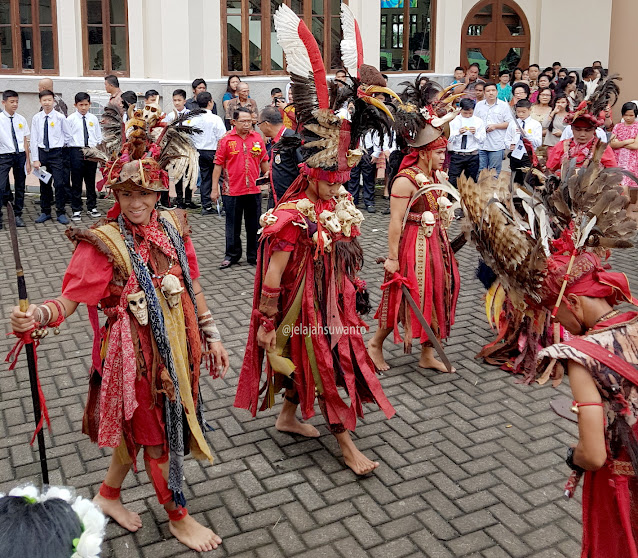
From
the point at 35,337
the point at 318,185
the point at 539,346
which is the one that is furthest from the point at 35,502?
the point at 539,346

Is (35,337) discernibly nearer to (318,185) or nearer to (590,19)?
(318,185)

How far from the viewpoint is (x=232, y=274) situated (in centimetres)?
888

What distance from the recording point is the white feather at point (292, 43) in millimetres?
4547

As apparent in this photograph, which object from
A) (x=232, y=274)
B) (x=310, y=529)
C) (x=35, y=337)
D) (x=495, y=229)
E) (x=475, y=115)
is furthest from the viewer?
(x=475, y=115)

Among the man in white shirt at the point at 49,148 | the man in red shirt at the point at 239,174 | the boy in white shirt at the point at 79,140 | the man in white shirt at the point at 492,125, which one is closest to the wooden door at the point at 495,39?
the man in white shirt at the point at 492,125

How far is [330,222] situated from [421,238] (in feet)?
5.32

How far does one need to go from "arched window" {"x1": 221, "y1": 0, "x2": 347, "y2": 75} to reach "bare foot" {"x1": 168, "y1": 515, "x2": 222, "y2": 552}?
13.8 metres

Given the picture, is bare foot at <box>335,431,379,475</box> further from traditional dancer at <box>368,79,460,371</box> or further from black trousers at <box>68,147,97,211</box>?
black trousers at <box>68,147,97,211</box>

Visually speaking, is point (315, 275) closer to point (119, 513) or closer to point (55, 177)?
point (119, 513)

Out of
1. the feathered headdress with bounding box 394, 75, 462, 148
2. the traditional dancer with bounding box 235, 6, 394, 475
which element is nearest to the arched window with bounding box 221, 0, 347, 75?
the feathered headdress with bounding box 394, 75, 462, 148

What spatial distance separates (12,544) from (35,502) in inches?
6.0

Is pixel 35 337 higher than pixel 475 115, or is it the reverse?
pixel 475 115

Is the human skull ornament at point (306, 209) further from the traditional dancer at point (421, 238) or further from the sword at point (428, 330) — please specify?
the traditional dancer at point (421, 238)

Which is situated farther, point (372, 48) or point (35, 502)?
point (372, 48)
